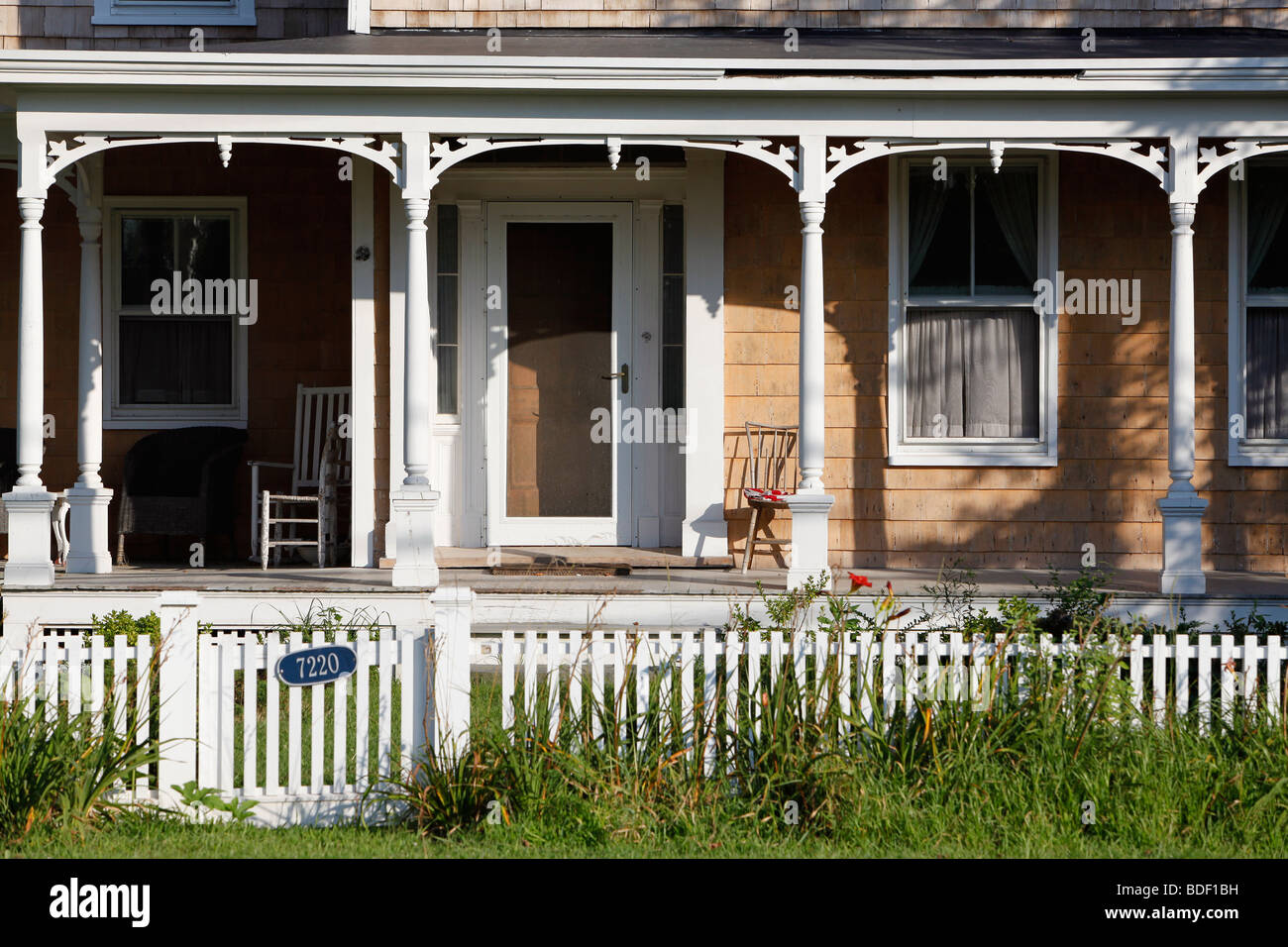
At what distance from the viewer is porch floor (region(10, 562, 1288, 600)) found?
8.15 metres

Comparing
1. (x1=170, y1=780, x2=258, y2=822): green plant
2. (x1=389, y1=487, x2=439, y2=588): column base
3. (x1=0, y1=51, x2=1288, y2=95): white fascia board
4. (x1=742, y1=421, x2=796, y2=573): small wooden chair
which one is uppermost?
(x1=0, y1=51, x2=1288, y2=95): white fascia board

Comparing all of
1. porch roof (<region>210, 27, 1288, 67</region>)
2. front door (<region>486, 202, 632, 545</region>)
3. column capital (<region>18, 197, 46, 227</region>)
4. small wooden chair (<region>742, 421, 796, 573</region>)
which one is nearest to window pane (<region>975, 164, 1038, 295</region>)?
porch roof (<region>210, 27, 1288, 67</region>)

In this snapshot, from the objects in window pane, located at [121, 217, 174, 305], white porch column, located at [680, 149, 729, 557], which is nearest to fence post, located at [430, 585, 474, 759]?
white porch column, located at [680, 149, 729, 557]

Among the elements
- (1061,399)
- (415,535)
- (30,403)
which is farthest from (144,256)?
(1061,399)

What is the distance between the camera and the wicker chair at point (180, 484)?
9672 millimetres

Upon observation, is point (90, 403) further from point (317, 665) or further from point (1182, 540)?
point (1182, 540)

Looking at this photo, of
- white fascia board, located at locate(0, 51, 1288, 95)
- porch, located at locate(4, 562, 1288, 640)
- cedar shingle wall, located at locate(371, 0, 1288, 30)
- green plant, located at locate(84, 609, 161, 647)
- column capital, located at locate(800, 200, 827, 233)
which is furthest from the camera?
cedar shingle wall, located at locate(371, 0, 1288, 30)

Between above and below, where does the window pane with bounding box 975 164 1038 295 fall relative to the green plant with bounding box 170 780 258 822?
above

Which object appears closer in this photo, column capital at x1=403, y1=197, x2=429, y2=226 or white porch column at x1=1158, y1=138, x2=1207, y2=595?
white porch column at x1=1158, y1=138, x2=1207, y2=595

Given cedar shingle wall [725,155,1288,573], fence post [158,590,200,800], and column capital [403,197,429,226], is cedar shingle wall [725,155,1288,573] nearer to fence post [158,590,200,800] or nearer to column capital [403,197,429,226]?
column capital [403,197,429,226]

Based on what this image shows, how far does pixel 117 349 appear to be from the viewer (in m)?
10.4

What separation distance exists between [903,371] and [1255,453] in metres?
2.44

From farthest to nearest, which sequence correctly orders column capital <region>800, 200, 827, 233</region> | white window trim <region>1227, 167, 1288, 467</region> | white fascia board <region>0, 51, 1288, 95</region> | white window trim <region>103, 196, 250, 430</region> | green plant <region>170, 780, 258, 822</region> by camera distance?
1. white window trim <region>103, 196, 250, 430</region>
2. white window trim <region>1227, 167, 1288, 467</region>
3. column capital <region>800, 200, 827, 233</region>
4. white fascia board <region>0, 51, 1288, 95</region>
5. green plant <region>170, 780, 258, 822</region>

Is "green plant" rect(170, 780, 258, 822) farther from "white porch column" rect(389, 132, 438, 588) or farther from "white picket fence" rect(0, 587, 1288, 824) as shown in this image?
"white porch column" rect(389, 132, 438, 588)
